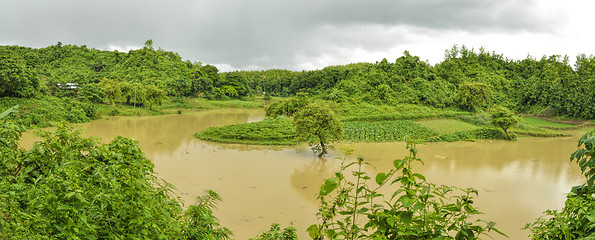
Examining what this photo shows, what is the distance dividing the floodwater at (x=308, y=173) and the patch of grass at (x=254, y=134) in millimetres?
951

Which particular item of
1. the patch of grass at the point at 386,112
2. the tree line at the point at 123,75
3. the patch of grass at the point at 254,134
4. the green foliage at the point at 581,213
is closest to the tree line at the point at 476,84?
the patch of grass at the point at 386,112

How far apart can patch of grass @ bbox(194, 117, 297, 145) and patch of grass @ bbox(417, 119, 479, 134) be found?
12.0 meters

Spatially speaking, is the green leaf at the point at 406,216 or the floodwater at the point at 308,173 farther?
the floodwater at the point at 308,173

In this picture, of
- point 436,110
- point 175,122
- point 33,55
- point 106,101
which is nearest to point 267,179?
point 175,122

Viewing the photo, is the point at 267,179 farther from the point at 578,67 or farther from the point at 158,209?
the point at 578,67

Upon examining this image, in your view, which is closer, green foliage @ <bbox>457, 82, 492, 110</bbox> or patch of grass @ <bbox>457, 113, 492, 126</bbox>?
patch of grass @ <bbox>457, 113, 492, 126</bbox>

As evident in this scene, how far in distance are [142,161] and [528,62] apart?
6034cm

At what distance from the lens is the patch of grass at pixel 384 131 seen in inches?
835

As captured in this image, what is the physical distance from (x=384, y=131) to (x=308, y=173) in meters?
11.3

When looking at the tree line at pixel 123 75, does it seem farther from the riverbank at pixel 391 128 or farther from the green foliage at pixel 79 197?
the green foliage at pixel 79 197

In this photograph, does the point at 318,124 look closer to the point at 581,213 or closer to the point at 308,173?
the point at 308,173

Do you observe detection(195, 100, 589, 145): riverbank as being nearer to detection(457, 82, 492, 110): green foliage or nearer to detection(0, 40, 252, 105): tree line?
detection(457, 82, 492, 110): green foliage

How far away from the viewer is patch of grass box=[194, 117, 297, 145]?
63.0 feet

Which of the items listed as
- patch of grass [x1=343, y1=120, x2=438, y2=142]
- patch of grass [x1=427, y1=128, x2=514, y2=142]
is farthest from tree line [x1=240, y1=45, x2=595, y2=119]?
patch of grass [x1=427, y1=128, x2=514, y2=142]
